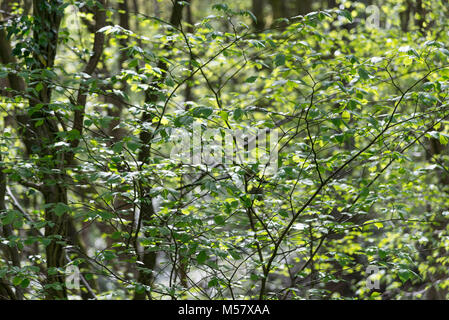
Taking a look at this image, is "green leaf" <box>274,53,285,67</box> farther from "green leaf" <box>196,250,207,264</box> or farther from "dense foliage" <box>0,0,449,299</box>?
"green leaf" <box>196,250,207,264</box>

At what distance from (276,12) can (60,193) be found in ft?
21.5

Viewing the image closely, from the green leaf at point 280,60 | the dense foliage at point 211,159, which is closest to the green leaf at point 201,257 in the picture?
the dense foliage at point 211,159

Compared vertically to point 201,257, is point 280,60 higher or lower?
higher

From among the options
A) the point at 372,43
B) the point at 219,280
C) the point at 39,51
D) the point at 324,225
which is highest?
the point at 372,43

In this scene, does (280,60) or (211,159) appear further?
(211,159)

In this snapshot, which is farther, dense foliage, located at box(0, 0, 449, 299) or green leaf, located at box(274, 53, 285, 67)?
dense foliage, located at box(0, 0, 449, 299)

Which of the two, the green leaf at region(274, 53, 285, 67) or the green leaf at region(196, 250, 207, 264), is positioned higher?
the green leaf at region(274, 53, 285, 67)

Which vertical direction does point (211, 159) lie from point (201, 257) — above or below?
above

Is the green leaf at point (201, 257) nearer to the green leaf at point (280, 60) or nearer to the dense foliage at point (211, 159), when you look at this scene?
the dense foliage at point (211, 159)

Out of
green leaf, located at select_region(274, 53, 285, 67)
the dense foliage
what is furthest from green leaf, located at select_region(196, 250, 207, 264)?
green leaf, located at select_region(274, 53, 285, 67)

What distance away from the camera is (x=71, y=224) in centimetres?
483

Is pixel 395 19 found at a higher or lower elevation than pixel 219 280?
higher
